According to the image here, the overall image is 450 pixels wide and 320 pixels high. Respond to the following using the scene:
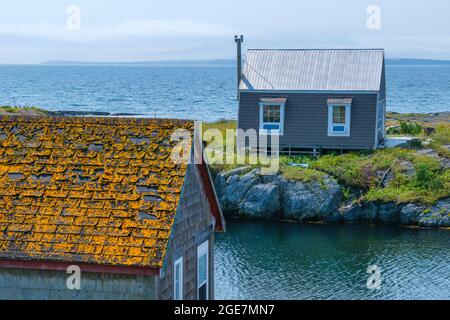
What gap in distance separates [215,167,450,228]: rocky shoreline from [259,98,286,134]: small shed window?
473cm

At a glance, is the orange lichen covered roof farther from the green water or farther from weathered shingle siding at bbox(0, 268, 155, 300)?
the green water

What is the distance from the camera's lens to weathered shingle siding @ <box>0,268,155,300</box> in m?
14.1

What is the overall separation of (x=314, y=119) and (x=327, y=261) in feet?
41.1

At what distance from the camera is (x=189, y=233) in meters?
15.7

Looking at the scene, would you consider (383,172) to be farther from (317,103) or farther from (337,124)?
(317,103)

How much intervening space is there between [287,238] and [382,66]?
12.9 metres

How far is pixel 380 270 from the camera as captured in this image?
29797 mm

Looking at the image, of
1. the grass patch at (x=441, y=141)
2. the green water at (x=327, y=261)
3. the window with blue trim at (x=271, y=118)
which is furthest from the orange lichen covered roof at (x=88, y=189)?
the grass patch at (x=441, y=141)

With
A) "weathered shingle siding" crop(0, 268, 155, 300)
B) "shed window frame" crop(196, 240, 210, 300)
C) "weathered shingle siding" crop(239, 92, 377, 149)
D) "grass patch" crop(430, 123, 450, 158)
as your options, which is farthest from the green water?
"weathered shingle siding" crop(0, 268, 155, 300)

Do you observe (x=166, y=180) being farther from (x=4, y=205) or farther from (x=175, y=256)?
(x=4, y=205)

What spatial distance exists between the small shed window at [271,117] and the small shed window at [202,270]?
84.0 ft

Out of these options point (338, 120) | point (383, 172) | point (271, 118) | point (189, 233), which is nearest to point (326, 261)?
point (383, 172)

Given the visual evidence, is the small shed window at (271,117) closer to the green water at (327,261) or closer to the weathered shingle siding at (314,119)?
the weathered shingle siding at (314,119)

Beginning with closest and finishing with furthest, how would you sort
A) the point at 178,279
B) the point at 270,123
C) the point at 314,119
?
the point at 178,279 → the point at 314,119 → the point at 270,123
